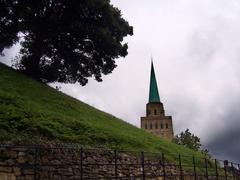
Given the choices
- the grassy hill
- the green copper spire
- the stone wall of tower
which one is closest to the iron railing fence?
the grassy hill

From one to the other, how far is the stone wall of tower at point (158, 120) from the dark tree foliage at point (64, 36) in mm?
62867

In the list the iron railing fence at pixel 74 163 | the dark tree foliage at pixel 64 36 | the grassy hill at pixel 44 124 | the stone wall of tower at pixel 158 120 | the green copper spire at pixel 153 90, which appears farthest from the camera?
the stone wall of tower at pixel 158 120

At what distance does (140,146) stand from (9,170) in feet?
28.1

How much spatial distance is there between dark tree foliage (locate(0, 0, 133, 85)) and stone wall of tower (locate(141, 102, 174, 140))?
62.9 metres

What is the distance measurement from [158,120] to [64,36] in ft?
224

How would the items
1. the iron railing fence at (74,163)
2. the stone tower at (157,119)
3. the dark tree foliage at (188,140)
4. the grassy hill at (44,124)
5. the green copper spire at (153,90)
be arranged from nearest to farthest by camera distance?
the iron railing fence at (74,163)
the grassy hill at (44,124)
the dark tree foliage at (188,140)
the green copper spire at (153,90)
the stone tower at (157,119)

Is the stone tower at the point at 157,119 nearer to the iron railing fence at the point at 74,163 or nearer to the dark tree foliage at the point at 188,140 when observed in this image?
the dark tree foliage at the point at 188,140

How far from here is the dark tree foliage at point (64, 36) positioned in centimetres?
2388

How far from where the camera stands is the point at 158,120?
90188 millimetres

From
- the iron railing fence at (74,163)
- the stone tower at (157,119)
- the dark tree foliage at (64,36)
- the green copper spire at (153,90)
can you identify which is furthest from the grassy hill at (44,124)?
the stone tower at (157,119)

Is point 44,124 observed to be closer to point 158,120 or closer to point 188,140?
point 188,140

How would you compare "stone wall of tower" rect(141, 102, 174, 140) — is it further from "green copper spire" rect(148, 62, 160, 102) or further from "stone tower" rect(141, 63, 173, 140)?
"green copper spire" rect(148, 62, 160, 102)

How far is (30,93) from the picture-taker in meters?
18.3

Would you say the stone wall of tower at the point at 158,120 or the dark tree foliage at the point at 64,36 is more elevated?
the stone wall of tower at the point at 158,120
